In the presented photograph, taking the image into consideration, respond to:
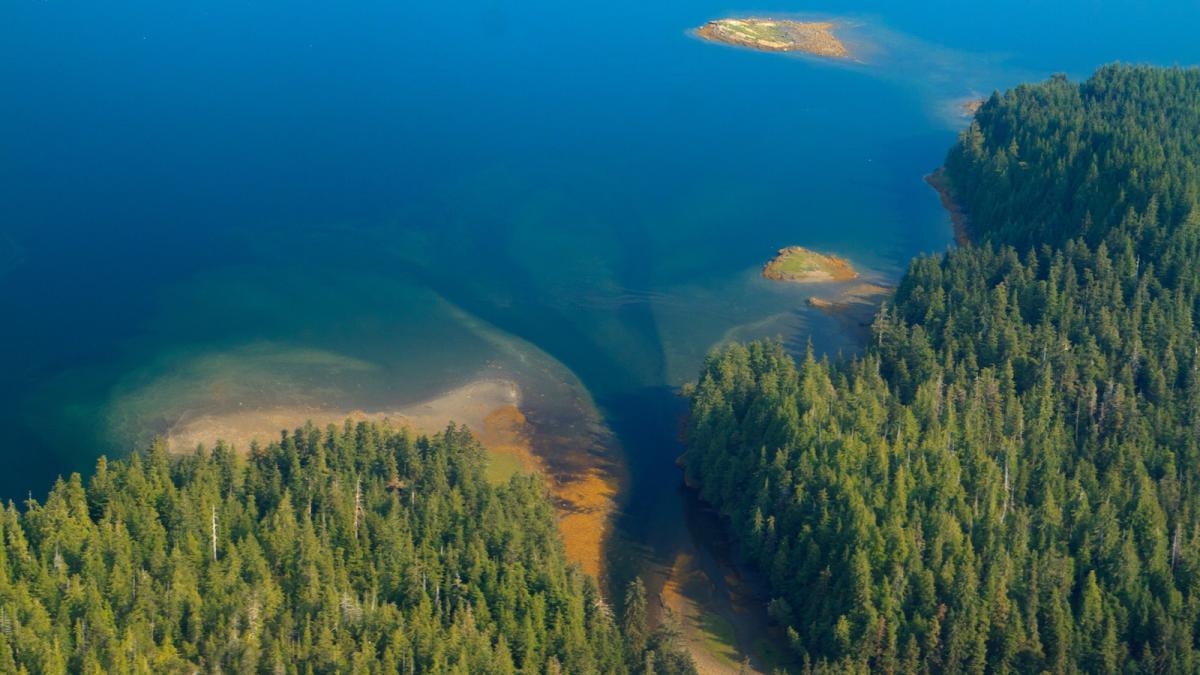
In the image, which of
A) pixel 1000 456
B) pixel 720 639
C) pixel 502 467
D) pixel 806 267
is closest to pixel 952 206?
pixel 806 267

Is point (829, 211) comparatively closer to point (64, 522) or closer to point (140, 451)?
point (140, 451)

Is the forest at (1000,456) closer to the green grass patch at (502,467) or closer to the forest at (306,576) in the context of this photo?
the forest at (306,576)

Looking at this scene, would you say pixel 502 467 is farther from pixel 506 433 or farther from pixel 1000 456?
pixel 1000 456

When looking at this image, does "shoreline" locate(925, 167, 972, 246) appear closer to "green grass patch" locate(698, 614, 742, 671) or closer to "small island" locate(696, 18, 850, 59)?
"small island" locate(696, 18, 850, 59)

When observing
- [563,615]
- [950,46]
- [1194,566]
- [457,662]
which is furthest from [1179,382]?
[950,46]

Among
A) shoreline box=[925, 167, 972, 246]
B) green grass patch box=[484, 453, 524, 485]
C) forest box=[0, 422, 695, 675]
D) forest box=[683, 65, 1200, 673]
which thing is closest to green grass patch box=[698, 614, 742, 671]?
forest box=[683, 65, 1200, 673]
